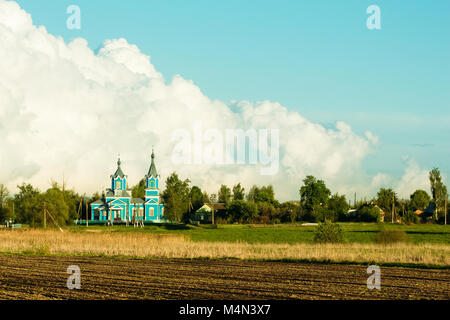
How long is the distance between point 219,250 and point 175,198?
87.8 metres

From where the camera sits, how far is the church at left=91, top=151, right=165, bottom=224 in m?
127

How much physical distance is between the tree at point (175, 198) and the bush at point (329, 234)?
263 ft

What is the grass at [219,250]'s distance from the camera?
110 ft

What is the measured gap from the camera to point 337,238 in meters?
43.6

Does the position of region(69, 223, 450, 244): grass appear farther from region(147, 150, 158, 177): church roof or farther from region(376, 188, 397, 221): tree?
region(376, 188, 397, 221): tree

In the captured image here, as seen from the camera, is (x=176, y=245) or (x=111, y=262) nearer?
(x=111, y=262)

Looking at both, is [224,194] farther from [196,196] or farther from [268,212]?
[268,212]

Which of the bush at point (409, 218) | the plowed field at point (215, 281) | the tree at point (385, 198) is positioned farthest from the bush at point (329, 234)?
the tree at point (385, 198)

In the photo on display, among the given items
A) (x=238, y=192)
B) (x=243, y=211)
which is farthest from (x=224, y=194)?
(x=243, y=211)

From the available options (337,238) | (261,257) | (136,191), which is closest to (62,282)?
(261,257)

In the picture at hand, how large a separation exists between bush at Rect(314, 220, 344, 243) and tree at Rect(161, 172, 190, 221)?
8020 centimetres

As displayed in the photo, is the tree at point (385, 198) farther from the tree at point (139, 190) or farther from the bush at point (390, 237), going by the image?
the bush at point (390, 237)
